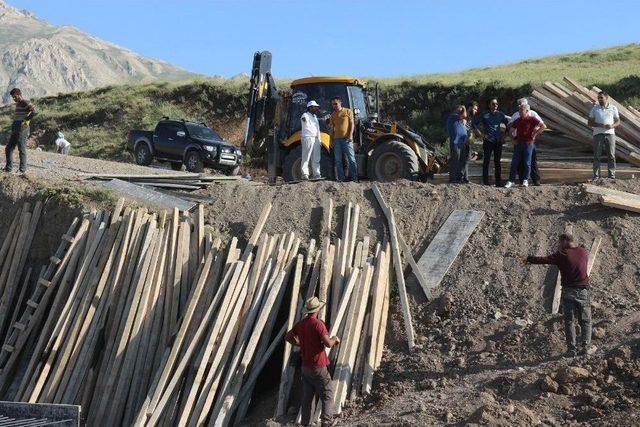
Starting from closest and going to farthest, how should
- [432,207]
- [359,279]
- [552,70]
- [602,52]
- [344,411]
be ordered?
1. [344,411]
2. [359,279]
3. [432,207]
4. [552,70]
5. [602,52]

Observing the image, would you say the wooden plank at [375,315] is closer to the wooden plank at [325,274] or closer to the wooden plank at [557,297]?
the wooden plank at [325,274]

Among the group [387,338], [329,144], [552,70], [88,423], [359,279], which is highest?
[552,70]

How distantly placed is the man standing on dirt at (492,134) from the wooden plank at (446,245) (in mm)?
1888

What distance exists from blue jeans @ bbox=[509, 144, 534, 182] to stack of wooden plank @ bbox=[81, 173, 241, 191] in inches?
178

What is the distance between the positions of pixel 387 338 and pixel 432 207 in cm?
278

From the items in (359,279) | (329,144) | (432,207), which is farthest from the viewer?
(329,144)

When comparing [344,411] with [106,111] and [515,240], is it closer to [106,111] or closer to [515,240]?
[515,240]

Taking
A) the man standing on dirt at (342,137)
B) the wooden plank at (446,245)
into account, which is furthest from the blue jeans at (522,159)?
the man standing on dirt at (342,137)

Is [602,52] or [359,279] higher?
[602,52]

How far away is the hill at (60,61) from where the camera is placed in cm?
13350

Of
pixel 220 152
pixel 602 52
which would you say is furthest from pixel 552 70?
pixel 220 152

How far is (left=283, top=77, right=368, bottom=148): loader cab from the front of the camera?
1667cm

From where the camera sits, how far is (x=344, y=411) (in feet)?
33.8

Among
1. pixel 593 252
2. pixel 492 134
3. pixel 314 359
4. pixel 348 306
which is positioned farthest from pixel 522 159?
pixel 314 359
